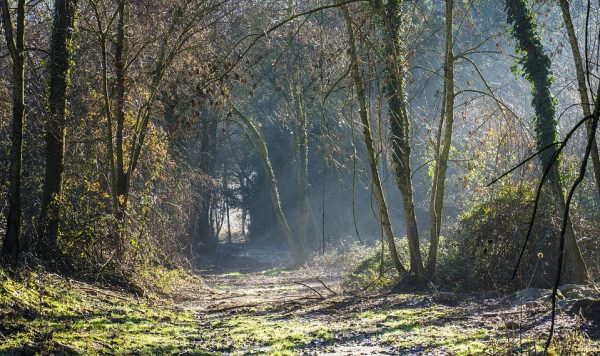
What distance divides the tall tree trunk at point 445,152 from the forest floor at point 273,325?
1877mm

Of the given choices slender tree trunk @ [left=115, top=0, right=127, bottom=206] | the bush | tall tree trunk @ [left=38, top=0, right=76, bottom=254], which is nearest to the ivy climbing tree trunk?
slender tree trunk @ [left=115, top=0, right=127, bottom=206]

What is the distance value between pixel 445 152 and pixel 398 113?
1592mm

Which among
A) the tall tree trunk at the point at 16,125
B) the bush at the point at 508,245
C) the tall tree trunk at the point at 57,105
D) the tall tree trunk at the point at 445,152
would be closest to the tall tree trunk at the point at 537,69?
the bush at the point at 508,245

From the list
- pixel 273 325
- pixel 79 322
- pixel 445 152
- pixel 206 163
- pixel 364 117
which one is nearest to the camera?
pixel 79 322

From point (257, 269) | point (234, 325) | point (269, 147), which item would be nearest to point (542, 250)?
point (234, 325)

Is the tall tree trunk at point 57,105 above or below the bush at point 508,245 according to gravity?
above

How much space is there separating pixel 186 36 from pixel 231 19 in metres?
5.73

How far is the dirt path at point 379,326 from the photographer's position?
24.6ft

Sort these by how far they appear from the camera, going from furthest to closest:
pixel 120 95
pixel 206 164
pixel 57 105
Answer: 1. pixel 206 164
2. pixel 120 95
3. pixel 57 105

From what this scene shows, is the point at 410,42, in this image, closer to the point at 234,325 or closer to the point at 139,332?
the point at 234,325

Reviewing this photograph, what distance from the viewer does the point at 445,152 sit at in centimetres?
1413

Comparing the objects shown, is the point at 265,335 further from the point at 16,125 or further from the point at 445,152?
the point at 445,152

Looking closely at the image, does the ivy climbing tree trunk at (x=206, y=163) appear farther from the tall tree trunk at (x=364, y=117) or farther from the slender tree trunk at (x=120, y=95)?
the tall tree trunk at (x=364, y=117)

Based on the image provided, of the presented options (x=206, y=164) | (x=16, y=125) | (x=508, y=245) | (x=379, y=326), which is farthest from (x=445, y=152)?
(x=206, y=164)
